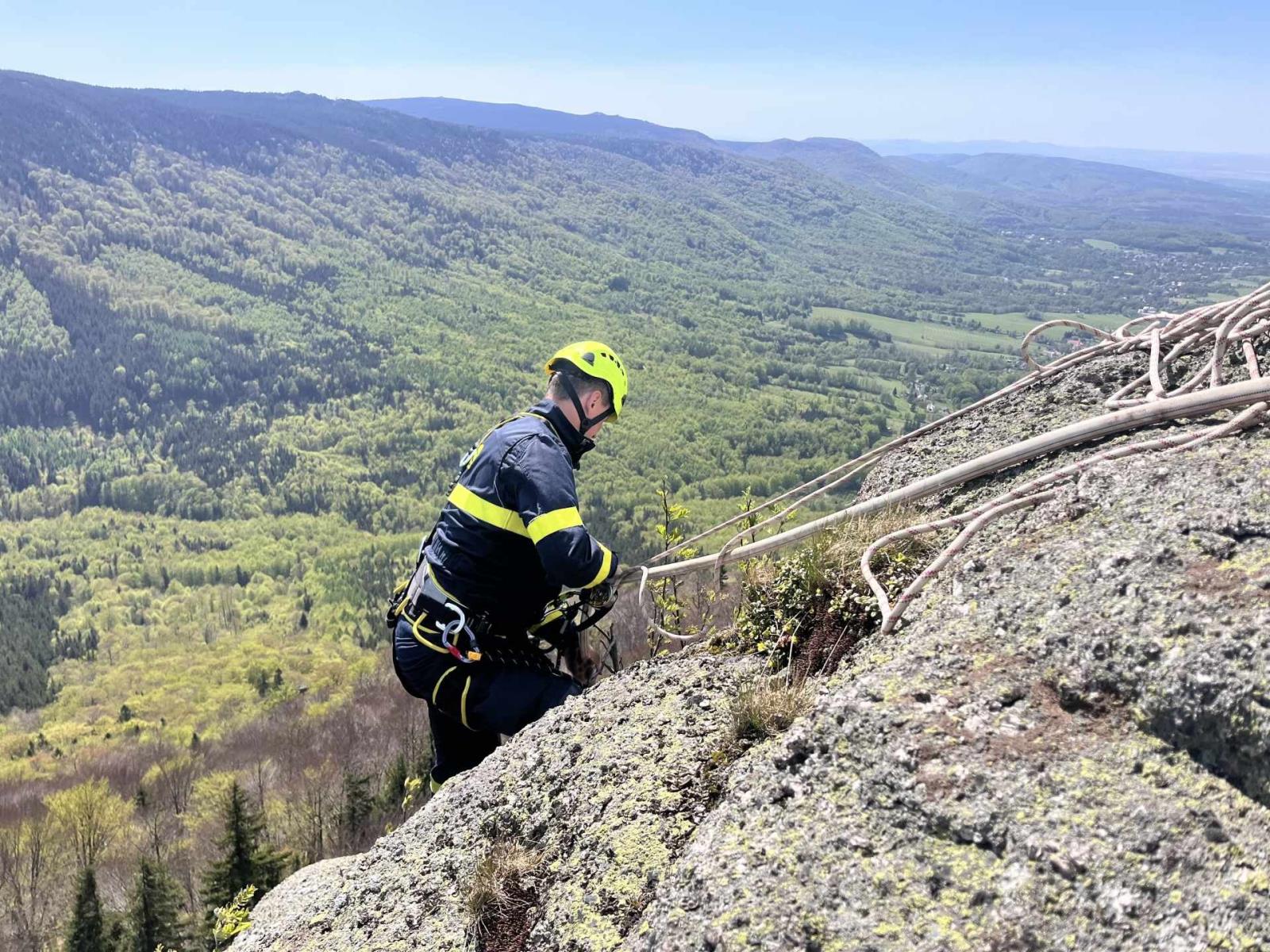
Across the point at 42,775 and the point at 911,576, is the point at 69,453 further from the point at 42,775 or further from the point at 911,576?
the point at 911,576

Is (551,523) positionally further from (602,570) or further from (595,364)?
(595,364)

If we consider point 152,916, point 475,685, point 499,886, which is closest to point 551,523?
point 475,685

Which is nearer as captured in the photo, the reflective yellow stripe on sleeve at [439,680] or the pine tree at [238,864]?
the reflective yellow stripe on sleeve at [439,680]

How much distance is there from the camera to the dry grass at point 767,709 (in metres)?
3.29

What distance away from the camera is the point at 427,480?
181m

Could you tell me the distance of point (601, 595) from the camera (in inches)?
198

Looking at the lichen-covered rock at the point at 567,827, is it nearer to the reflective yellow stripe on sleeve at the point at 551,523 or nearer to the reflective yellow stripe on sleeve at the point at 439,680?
the reflective yellow stripe on sleeve at the point at 439,680

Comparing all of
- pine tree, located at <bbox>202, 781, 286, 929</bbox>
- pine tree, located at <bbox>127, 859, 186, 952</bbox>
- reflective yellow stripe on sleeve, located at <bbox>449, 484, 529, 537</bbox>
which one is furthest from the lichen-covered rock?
pine tree, located at <bbox>127, 859, 186, 952</bbox>

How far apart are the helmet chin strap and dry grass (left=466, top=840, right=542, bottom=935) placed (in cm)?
235

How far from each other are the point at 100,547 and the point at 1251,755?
591 ft

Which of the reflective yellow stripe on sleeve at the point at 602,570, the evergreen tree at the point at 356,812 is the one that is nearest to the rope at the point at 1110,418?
the reflective yellow stripe on sleeve at the point at 602,570

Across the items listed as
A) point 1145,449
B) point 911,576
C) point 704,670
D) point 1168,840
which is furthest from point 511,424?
point 1168,840

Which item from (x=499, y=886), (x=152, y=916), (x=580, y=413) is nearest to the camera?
(x=499, y=886)

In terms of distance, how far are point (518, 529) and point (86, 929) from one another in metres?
39.9
